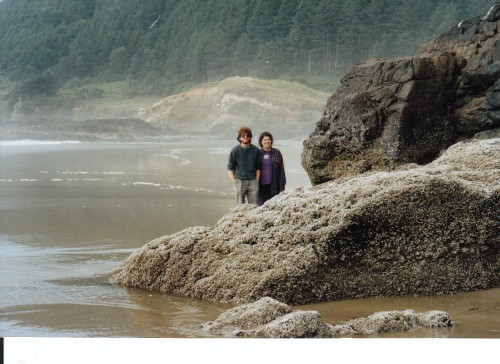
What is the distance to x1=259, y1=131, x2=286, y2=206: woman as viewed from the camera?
4.70m

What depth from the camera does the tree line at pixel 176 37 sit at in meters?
5.31

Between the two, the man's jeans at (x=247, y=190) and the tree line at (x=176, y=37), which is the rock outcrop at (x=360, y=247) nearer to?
the man's jeans at (x=247, y=190)

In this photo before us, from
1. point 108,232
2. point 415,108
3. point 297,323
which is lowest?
point 297,323

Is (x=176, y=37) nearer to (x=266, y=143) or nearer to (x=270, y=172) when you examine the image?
(x=266, y=143)

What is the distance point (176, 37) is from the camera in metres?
5.41

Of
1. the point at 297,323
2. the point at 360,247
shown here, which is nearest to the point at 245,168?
the point at 360,247

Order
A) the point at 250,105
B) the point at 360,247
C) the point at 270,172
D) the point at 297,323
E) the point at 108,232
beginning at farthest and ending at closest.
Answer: the point at 250,105
the point at 108,232
the point at 270,172
the point at 360,247
the point at 297,323

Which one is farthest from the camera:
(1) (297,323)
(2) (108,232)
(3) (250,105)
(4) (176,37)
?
(3) (250,105)

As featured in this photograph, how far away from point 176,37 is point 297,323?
2.63m

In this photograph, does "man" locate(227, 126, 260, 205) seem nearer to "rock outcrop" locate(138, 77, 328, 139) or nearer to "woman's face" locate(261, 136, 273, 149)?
"woman's face" locate(261, 136, 273, 149)

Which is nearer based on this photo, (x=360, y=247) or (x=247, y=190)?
(x=360, y=247)

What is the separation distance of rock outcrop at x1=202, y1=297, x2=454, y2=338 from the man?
126 centimetres

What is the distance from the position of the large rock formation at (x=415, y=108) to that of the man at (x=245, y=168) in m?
0.40

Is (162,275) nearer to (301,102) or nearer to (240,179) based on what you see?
(240,179)
